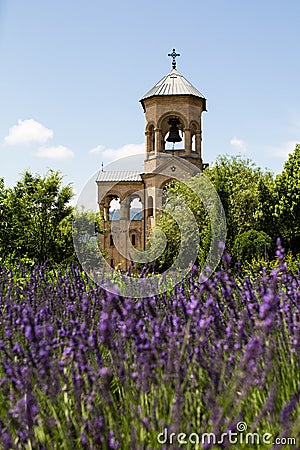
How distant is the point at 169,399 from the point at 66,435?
48 cm

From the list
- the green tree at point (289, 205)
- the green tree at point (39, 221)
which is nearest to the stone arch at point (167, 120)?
the green tree at point (289, 205)

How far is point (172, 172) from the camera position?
34906 mm

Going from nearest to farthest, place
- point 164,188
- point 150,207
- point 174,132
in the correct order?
point 174,132, point 164,188, point 150,207

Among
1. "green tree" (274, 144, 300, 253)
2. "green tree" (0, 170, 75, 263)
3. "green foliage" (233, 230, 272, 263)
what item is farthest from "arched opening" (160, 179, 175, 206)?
"green foliage" (233, 230, 272, 263)

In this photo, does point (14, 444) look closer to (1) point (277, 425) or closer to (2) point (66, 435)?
(2) point (66, 435)

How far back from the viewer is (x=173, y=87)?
36.7 metres

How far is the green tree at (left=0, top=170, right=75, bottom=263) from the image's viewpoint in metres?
16.8

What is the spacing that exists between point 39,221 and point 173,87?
71.7ft

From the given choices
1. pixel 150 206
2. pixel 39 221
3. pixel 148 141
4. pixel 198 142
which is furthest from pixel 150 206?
pixel 39 221

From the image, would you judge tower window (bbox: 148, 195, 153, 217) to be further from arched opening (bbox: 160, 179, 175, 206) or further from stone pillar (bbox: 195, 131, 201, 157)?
stone pillar (bbox: 195, 131, 201, 157)

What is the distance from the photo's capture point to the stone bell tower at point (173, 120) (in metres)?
35.0

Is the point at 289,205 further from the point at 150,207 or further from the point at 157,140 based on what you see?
the point at 157,140

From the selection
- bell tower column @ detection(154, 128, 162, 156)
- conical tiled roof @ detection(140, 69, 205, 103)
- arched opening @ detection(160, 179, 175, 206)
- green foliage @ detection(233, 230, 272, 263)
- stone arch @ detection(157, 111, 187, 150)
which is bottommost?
green foliage @ detection(233, 230, 272, 263)

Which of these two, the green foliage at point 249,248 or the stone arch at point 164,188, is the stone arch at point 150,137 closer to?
the stone arch at point 164,188
